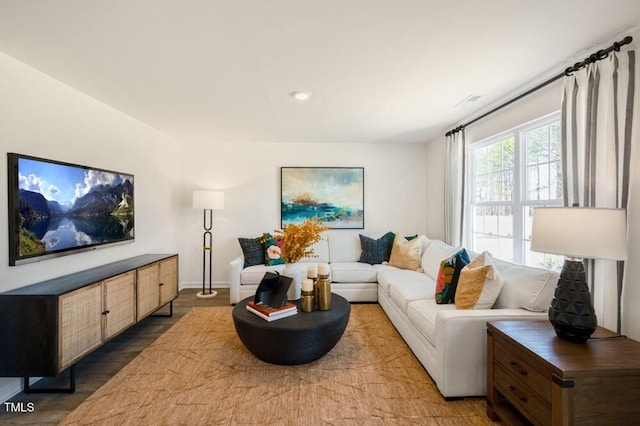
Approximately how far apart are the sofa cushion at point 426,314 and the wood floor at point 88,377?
252 centimetres

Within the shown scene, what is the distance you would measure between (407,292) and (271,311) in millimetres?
1379

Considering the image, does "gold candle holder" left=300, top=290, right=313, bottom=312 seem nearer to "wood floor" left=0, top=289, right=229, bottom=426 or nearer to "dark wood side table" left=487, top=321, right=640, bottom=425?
"dark wood side table" left=487, top=321, right=640, bottom=425

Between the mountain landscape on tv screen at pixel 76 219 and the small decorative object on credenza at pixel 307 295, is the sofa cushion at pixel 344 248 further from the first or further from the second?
the mountain landscape on tv screen at pixel 76 219

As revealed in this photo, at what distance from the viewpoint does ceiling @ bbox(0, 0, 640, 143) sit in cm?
155

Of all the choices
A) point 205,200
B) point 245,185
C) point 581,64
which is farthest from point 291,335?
point 245,185

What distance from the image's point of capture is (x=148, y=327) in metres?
3.13

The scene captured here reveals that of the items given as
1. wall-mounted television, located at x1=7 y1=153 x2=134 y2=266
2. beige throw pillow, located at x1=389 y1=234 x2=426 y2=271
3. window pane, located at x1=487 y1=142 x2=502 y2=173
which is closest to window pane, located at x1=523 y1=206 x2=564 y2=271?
window pane, located at x1=487 y1=142 x2=502 y2=173

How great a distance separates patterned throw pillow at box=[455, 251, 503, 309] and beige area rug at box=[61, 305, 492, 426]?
0.64 meters

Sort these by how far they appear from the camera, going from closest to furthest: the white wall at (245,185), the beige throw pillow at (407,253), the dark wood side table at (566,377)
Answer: the dark wood side table at (566,377) < the beige throw pillow at (407,253) < the white wall at (245,185)

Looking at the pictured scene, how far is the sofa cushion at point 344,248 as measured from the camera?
4.39 meters

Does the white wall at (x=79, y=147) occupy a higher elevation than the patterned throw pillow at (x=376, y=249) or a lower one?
higher

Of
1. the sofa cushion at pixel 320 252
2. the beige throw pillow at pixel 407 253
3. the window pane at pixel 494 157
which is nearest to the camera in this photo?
the window pane at pixel 494 157

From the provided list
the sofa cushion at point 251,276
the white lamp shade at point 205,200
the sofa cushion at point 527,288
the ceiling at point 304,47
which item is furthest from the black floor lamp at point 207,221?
the sofa cushion at point 527,288

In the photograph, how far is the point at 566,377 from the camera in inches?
48.4
